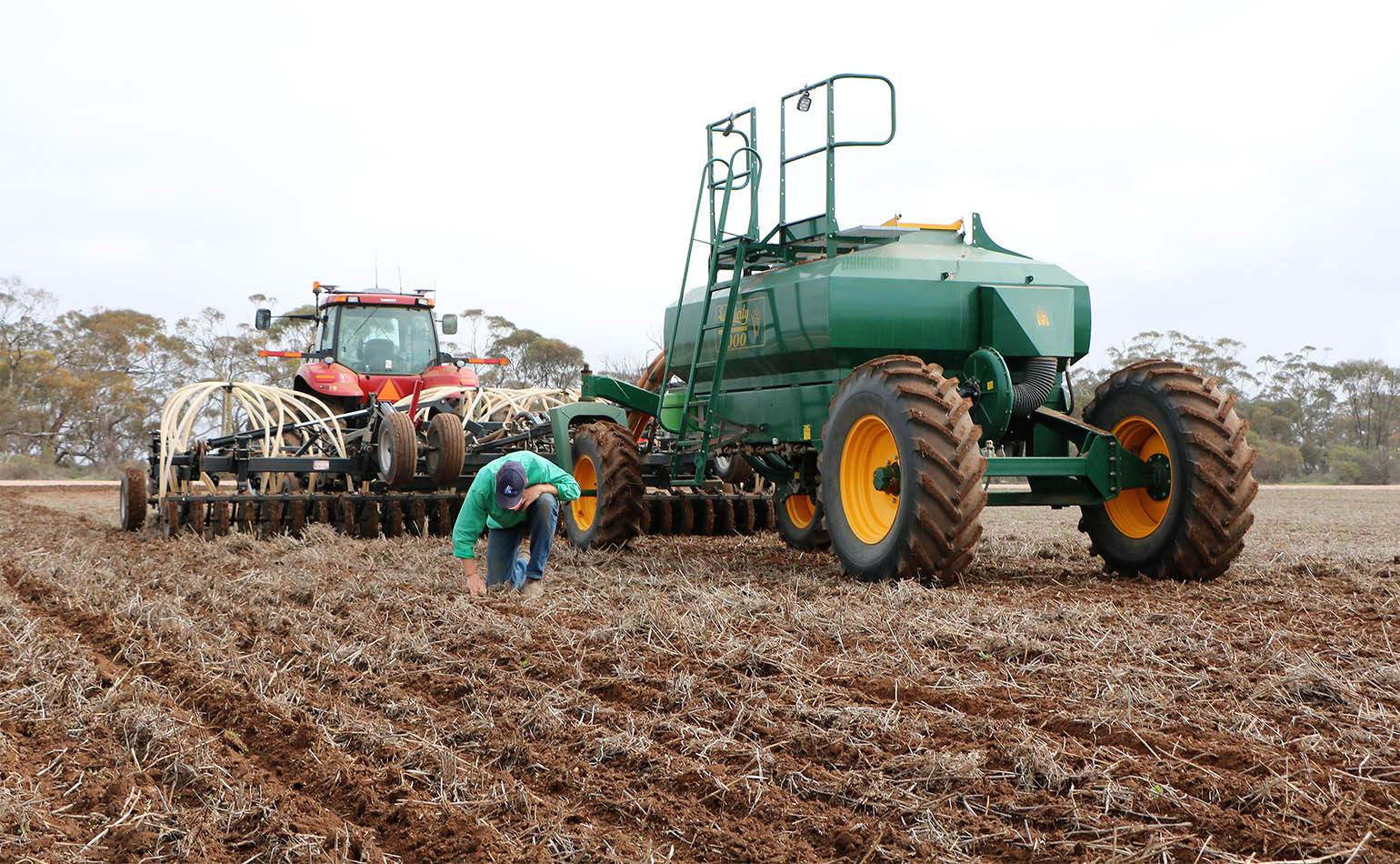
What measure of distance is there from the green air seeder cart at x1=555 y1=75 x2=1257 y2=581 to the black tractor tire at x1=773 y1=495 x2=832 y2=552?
472 millimetres

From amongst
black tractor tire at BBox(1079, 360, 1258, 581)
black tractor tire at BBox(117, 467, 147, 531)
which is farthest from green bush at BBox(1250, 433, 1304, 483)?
black tractor tire at BBox(117, 467, 147, 531)

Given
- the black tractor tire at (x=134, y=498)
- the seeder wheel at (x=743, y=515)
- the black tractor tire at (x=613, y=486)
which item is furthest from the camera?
the seeder wheel at (x=743, y=515)

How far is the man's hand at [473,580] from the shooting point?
6578 mm

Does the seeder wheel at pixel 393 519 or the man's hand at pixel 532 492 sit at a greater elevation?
the man's hand at pixel 532 492

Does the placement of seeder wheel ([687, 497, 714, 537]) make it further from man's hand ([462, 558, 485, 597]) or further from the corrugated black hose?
man's hand ([462, 558, 485, 597])

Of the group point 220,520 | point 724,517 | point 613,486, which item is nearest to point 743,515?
point 724,517

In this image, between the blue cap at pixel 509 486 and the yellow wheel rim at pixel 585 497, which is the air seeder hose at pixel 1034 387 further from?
the yellow wheel rim at pixel 585 497

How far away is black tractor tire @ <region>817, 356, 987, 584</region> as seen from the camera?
6.15 m

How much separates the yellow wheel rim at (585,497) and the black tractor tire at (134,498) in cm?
422

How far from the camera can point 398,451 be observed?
10070mm

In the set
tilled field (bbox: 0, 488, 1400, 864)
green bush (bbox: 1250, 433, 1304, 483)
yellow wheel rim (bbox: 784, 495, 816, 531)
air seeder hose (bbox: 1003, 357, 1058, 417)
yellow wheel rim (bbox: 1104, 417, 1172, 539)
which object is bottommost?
green bush (bbox: 1250, 433, 1304, 483)

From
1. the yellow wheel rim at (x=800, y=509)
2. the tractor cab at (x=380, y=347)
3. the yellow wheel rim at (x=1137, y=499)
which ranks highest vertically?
the tractor cab at (x=380, y=347)

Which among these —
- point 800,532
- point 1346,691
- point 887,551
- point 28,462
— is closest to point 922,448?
point 887,551

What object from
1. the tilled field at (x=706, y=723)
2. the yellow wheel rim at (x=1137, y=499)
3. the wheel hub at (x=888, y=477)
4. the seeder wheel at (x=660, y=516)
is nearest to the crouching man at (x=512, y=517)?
the tilled field at (x=706, y=723)
